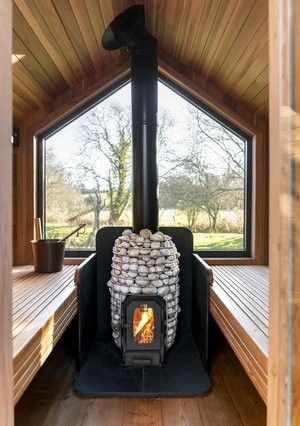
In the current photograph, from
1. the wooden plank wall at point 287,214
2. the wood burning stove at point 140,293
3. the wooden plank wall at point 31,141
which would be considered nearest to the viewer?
the wooden plank wall at point 287,214

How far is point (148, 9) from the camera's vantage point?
280 centimetres

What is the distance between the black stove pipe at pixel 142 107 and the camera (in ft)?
8.94

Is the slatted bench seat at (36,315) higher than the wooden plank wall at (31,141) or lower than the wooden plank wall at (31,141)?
lower

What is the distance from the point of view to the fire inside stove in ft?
8.33

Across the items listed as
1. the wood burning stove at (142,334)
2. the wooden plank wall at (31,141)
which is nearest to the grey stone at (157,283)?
the wood burning stove at (142,334)

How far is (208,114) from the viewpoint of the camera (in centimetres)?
347

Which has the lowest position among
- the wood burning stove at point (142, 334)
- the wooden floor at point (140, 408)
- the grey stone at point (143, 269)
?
the wooden floor at point (140, 408)

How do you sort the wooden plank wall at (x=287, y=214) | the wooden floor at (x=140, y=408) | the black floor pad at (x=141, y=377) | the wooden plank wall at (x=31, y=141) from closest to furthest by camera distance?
the wooden plank wall at (x=287, y=214) < the wooden floor at (x=140, y=408) < the black floor pad at (x=141, y=377) < the wooden plank wall at (x=31, y=141)

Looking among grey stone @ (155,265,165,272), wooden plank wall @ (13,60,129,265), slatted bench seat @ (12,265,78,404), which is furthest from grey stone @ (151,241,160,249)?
wooden plank wall @ (13,60,129,265)

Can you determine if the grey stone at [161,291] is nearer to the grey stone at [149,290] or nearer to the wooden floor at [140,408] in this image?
the grey stone at [149,290]

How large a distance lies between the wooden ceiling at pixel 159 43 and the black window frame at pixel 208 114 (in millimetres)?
227

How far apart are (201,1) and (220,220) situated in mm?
1942

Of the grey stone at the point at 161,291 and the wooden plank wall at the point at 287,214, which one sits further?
the grey stone at the point at 161,291

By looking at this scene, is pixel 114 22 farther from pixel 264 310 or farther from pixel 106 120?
pixel 264 310
